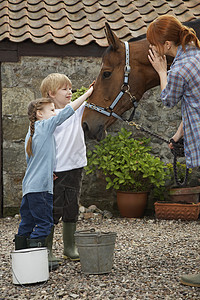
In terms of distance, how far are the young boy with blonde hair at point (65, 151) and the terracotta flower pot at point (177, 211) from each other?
2.52 metres

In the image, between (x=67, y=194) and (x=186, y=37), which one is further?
(x=67, y=194)

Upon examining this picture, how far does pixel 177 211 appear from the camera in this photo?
5.90 m

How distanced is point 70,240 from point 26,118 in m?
2.88

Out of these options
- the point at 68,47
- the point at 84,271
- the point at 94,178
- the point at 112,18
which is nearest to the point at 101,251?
the point at 84,271

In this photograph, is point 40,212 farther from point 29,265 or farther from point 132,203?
point 132,203

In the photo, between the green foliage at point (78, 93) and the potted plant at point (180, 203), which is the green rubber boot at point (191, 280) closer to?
the potted plant at point (180, 203)

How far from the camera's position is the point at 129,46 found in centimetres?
327

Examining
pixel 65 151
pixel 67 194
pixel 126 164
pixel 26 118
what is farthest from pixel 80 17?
pixel 67 194

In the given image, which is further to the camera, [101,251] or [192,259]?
[192,259]

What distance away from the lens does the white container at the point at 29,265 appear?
9.94 ft

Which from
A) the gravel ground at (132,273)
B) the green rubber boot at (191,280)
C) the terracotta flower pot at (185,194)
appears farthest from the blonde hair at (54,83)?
the terracotta flower pot at (185,194)

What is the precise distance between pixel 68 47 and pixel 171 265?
12.1ft

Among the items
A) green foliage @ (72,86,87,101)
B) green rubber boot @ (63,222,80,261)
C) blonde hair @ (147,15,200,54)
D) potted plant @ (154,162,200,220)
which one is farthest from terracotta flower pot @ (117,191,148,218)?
blonde hair @ (147,15,200,54)

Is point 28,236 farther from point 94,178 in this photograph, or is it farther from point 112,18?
point 112,18
